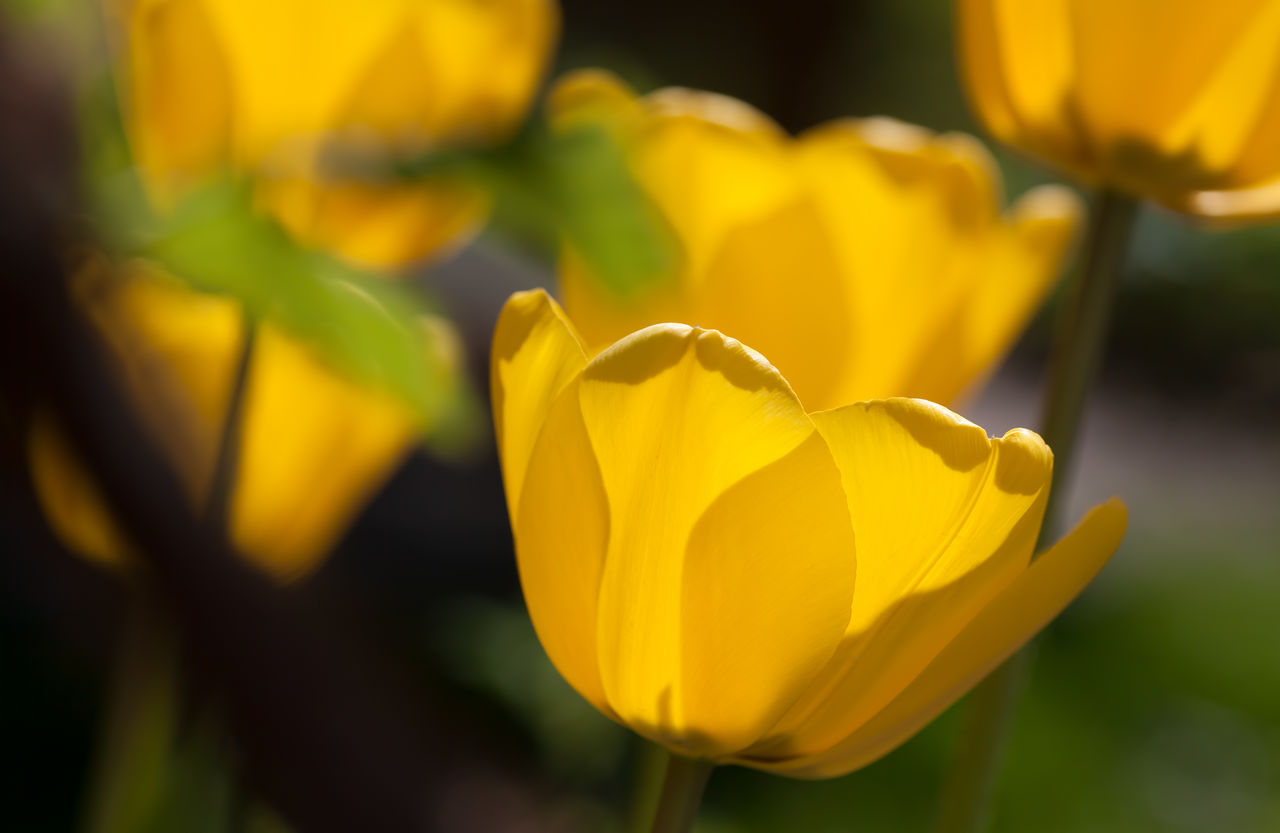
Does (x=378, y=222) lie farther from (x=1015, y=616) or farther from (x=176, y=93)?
(x=1015, y=616)

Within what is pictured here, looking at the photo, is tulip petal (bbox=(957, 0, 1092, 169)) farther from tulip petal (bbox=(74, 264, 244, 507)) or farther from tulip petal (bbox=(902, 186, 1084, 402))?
tulip petal (bbox=(74, 264, 244, 507))

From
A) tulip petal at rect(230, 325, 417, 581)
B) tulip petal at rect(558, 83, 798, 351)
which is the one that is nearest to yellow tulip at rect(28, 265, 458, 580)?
tulip petal at rect(230, 325, 417, 581)

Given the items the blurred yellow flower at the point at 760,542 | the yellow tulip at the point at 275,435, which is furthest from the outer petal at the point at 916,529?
the yellow tulip at the point at 275,435

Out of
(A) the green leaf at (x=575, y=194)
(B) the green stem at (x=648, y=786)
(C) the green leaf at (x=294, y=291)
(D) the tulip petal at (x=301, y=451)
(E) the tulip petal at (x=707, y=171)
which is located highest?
(A) the green leaf at (x=575, y=194)

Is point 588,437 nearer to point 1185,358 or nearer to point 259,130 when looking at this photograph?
point 259,130

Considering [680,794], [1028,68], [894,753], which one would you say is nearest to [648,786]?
[680,794]

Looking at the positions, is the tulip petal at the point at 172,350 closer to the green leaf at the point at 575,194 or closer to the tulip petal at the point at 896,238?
the green leaf at the point at 575,194
